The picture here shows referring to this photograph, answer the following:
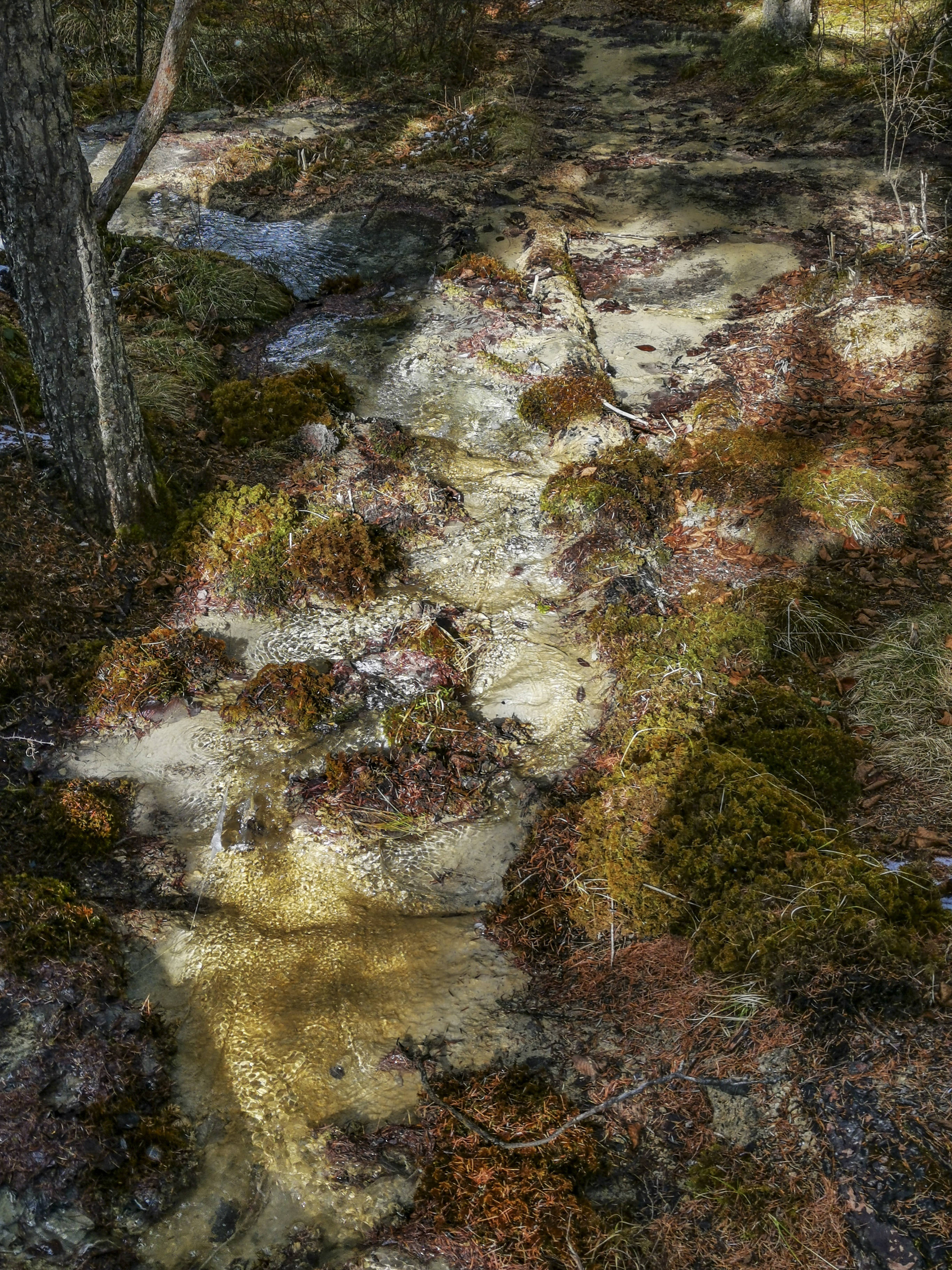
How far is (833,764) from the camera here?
387 cm

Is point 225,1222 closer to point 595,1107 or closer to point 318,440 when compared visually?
point 595,1107

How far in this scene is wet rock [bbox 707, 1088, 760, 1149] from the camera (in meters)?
2.60

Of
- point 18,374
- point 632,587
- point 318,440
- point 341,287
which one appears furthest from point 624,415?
point 18,374

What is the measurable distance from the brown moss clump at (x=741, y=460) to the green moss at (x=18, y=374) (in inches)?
179

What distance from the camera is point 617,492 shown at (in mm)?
5734

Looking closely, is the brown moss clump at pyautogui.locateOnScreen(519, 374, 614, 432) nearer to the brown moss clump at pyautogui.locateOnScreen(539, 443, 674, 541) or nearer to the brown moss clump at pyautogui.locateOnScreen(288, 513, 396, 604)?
the brown moss clump at pyautogui.locateOnScreen(539, 443, 674, 541)

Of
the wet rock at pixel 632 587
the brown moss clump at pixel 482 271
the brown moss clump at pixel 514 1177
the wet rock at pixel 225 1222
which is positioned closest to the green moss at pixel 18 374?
the wet rock at pixel 632 587

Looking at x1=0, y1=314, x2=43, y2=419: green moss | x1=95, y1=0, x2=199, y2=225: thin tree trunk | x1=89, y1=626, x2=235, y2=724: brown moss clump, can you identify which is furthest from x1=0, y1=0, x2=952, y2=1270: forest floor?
x1=95, y1=0, x2=199, y2=225: thin tree trunk

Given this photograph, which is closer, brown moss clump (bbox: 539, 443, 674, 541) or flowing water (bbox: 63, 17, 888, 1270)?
flowing water (bbox: 63, 17, 888, 1270)

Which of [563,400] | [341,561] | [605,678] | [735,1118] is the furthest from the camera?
[563,400]

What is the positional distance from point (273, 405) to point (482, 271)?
3.00 metres

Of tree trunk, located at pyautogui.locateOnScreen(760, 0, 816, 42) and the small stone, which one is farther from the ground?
tree trunk, located at pyautogui.locateOnScreen(760, 0, 816, 42)

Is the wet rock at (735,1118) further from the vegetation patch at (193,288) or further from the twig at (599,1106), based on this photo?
the vegetation patch at (193,288)

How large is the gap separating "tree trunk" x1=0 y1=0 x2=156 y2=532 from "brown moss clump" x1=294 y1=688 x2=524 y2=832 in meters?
2.29
